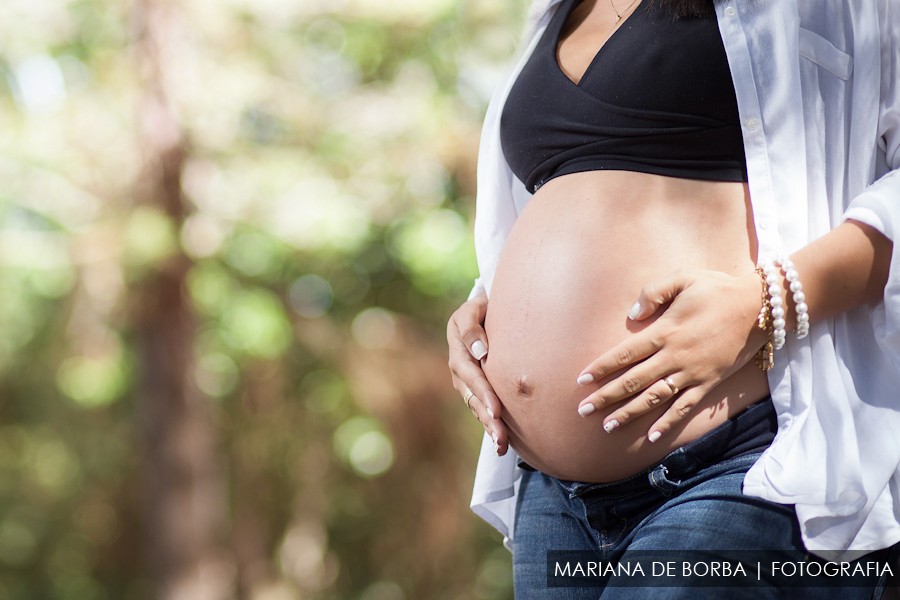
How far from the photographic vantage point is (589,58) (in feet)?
4.58

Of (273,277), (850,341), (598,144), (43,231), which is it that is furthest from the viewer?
(273,277)

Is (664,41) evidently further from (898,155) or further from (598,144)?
(898,155)

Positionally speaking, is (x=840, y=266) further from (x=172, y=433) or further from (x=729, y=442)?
(x=172, y=433)

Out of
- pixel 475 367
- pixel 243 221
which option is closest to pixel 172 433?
pixel 243 221

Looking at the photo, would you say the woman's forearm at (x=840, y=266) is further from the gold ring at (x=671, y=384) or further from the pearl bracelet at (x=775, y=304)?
the gold ring at (x=671, y=384)

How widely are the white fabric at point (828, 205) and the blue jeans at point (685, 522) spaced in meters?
0.03

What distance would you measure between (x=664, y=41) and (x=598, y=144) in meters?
0.17

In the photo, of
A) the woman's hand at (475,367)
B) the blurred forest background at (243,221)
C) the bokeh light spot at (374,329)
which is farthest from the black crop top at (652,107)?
the bokeh light spot at (374,329)

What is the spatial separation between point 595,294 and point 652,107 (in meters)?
0.27

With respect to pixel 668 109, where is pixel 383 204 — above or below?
below

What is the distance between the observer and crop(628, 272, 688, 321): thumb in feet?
3.80

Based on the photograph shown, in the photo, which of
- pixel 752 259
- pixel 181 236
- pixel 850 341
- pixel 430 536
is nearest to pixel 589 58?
pixel 752 259

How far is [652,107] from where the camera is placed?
4.13 feet

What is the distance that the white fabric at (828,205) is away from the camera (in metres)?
1.11
